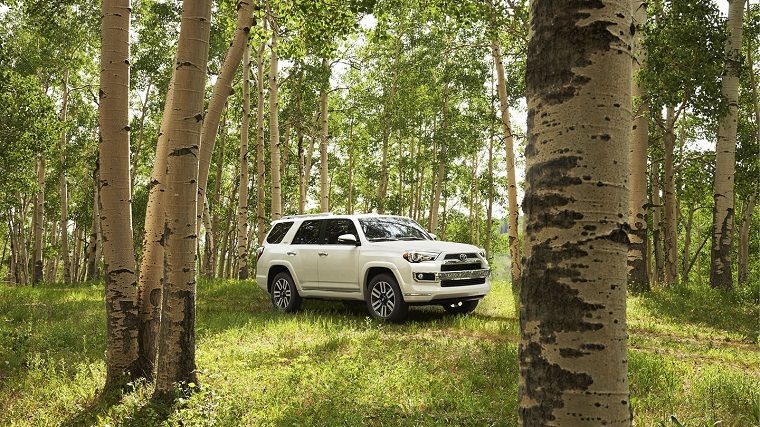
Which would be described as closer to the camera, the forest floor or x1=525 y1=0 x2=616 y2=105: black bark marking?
x1=525 y1=0 x2=616 y2=105: black bark marking

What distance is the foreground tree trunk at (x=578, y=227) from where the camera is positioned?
1.93 m

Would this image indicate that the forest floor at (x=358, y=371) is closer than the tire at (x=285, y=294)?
Yes

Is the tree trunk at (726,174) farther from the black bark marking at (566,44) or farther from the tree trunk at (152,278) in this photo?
the black bark marking at (566,44)

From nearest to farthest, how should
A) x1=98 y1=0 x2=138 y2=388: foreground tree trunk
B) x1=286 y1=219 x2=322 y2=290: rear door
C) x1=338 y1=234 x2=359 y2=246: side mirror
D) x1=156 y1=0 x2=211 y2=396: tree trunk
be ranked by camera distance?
x1=156 y1=0 x2=211 y2=396: tree trunk, x1=98 y1=0 x2=138 y2=388: foreground tree trunk, x1=338 y1=234 x2=359 y2=246: side mirror, x1=286 y1=219 x2=322 y2=290: rear door

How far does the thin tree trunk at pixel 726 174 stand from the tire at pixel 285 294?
1022 centimetres

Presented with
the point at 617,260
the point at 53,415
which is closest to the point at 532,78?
the point at 617,260

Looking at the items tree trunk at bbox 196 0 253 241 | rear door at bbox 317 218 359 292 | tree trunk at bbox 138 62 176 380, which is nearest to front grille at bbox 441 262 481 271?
rear door at bbox 317 218 359 292

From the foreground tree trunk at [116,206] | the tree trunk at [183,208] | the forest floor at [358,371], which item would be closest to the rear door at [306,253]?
the forest floor at [358,371]

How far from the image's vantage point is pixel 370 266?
1027 centimetres

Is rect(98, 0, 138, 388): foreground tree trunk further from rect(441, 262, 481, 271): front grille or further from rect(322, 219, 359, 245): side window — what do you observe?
rect(322, 219, 359, 245): side window

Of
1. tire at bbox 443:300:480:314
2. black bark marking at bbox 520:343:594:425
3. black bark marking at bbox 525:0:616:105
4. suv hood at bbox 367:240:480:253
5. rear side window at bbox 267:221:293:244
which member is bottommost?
tire at bbox 443:300:480:314

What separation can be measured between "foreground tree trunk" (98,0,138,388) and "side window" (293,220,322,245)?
5.69 metres

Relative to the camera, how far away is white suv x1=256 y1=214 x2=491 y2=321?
31.9 ft

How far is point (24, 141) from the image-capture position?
64.6ft
